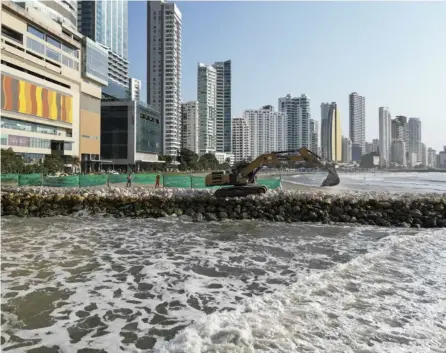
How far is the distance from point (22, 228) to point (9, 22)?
68.5 metres

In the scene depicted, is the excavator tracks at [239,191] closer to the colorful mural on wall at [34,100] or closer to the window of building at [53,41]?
the colorful mural on wall at [34,100]

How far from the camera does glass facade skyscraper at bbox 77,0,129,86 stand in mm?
152000

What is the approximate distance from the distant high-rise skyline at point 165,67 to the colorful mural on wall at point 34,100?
238ft

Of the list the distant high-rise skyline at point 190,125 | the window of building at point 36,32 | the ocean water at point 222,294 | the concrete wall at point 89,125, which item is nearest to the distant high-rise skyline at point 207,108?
the distant high-rise skyline at point 190,125

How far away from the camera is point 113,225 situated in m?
14.1

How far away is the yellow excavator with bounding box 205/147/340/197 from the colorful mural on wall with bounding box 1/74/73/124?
59.7 meters

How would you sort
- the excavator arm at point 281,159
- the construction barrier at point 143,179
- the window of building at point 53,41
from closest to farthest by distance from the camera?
the excavator arm at point 281,159, the construction barrier at point 143,179, the window of building at point 53,41

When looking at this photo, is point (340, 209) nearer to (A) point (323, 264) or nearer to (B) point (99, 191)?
(A) point (323, 264)

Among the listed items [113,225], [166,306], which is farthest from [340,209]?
[166,306]

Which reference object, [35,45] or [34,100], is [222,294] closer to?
[34,100]

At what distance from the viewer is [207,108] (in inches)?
7333

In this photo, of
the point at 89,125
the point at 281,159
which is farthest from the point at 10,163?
the point at 281,159

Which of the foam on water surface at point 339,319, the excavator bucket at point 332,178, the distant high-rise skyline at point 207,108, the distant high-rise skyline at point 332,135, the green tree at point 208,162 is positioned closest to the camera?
the foam on water surface at point 339,319

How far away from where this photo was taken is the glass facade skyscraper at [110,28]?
152 m
